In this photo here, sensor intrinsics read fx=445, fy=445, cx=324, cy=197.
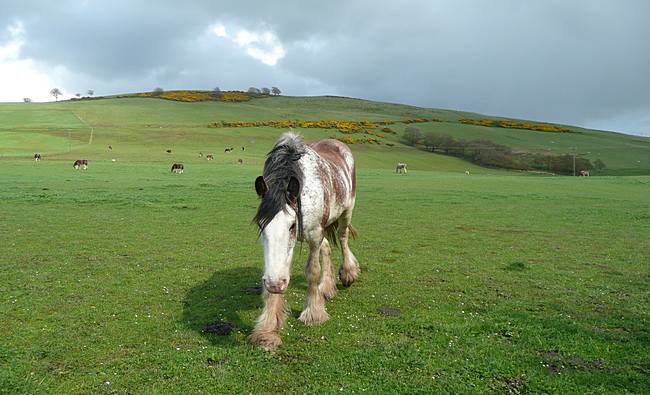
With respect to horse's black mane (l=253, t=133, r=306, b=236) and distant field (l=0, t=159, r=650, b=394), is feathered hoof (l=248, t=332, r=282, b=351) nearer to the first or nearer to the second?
distant field (l=0, t=159, r=650, b=394)

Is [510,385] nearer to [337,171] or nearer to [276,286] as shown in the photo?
[276,286]

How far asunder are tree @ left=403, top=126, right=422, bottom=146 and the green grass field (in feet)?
235

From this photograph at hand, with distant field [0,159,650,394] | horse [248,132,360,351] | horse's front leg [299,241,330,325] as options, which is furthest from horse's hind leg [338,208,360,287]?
horse's front leg [299,241,330,325]

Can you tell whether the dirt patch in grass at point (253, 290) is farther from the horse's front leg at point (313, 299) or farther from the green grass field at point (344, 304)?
the horse's front leg at point (313, 299)

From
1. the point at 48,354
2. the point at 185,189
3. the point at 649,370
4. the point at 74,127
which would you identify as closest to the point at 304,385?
the point at 48,354

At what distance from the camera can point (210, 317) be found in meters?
7.36

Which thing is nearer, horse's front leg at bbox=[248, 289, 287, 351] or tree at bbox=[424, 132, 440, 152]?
horse's front leg at bbox=[248, 289, 287, 351]

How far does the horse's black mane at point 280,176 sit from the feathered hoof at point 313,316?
148 centimetres

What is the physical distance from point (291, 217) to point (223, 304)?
9.33ft

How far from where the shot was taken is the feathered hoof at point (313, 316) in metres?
7.18

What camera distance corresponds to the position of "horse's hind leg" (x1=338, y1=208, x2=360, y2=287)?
31.1ft

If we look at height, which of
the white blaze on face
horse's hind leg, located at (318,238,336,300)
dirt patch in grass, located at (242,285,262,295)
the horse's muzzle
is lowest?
dirt patch in grass, located at (242,285,262,295)

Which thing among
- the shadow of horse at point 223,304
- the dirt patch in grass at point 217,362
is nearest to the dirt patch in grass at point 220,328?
the shadow of horse at point 223,304

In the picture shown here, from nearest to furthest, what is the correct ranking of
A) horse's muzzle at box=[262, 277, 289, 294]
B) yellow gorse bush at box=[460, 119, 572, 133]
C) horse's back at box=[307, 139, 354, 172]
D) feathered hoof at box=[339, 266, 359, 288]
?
horse's muzzle at box=[262, 277, 289, 294]
horse's back at box=[307, 139, 354, 172]
feathered hoof at box=[339, 266, 359, 288]
yellow gorse bush at box=[460, 119, 572, 133]
